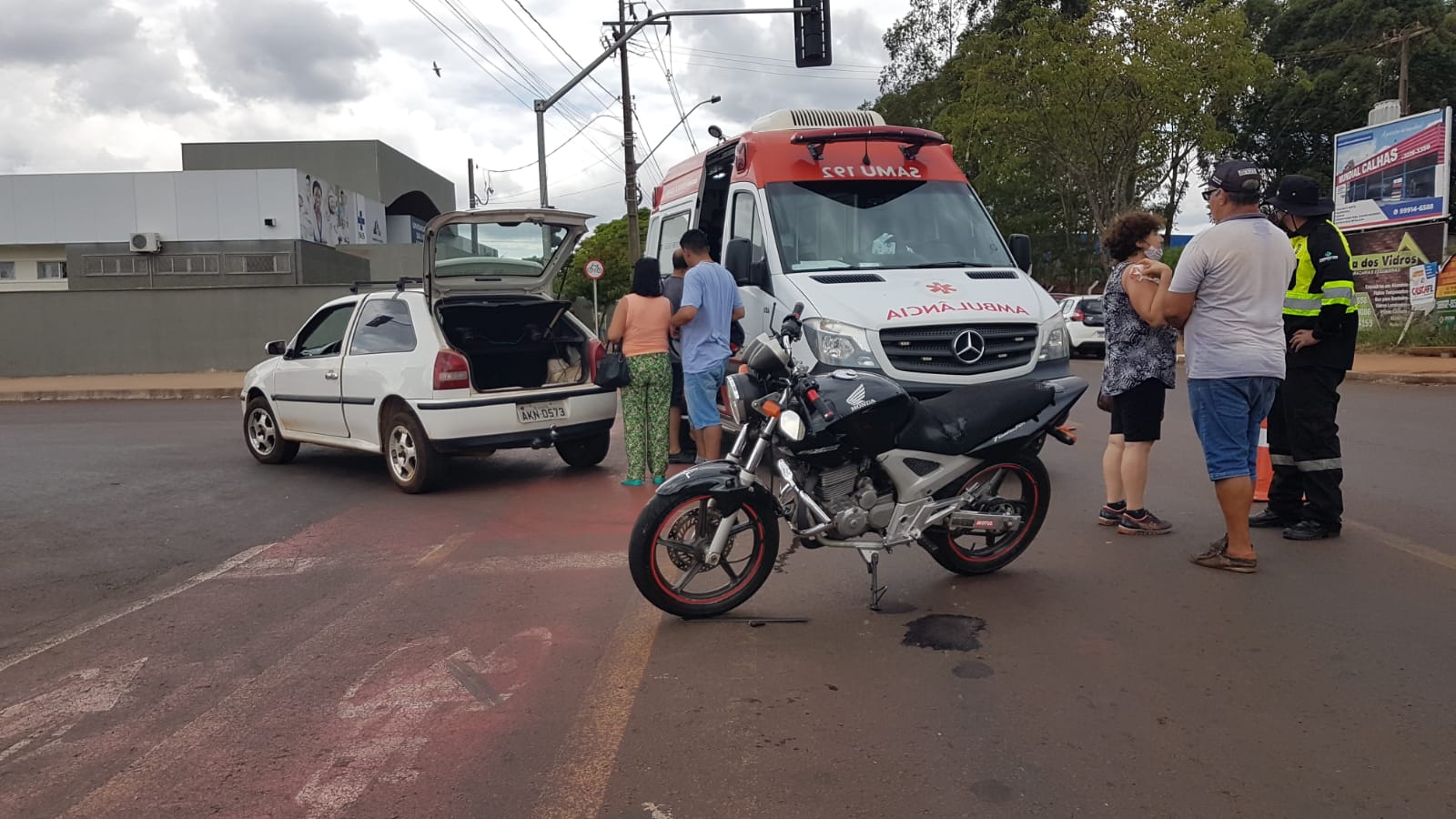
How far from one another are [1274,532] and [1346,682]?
2480 millimetres

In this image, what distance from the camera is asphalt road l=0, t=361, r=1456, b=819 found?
320 centimetres

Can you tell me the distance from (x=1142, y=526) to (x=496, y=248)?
5.34 m

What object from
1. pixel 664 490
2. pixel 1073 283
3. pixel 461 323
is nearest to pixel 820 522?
pixel 664 490

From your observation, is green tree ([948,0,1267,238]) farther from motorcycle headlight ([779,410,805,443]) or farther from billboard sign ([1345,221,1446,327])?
motorcycle headlight ([779,410,805,443])

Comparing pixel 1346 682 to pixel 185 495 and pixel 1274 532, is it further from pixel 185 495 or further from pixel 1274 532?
pixel 185 495

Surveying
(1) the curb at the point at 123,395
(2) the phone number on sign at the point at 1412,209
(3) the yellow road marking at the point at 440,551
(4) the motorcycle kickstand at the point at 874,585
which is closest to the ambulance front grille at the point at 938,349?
(4) the motorcycle kickstand at the point at 874,585

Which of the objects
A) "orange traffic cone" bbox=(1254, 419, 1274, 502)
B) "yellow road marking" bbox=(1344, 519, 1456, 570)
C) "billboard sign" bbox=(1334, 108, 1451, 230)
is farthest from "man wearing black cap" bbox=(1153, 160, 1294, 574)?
"billboard sign" bbox=(1334, 108, 1451, 230)

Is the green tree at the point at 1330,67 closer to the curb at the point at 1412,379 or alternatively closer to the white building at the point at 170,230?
the curb at the point at 1412,379

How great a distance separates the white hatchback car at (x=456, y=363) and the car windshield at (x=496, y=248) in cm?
1

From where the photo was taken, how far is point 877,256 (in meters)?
8.33

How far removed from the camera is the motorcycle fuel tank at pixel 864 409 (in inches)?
185

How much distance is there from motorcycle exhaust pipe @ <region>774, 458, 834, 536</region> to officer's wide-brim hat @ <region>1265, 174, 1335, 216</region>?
3.26 meters

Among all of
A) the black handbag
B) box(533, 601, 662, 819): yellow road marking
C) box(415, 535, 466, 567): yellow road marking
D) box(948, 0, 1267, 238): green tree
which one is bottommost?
box(533, 601, 662, 819): yellow road marking

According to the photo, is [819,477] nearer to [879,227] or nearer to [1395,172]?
[879,227]
